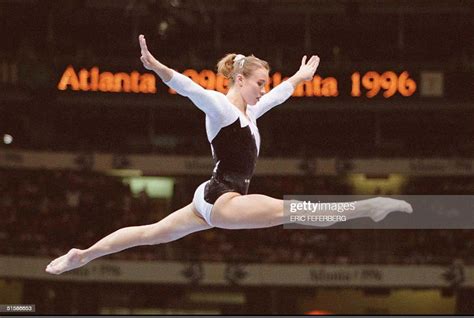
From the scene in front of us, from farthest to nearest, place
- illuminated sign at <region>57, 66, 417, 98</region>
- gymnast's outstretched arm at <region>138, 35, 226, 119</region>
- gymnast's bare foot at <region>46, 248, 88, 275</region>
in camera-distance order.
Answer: illuminated sign at <region>57, 66, 417, 98</region> → gymnast's bare foot at <region>46, 248, 88, 275</region> → gymnast's outstretched arm at <region>138, 35, 226, 119</region>

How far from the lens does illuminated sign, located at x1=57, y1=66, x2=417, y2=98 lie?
17828 mm

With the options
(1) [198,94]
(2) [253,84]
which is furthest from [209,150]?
(1) [198,94]

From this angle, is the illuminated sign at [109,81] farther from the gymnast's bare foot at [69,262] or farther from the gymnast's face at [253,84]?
the gymnast's face at [253,84]

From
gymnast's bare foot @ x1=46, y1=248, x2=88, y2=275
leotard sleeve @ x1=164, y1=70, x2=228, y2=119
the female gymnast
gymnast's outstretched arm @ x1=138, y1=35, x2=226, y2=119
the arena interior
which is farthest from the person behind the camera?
the arena interior

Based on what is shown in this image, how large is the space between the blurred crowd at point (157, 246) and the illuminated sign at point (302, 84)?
2.16m

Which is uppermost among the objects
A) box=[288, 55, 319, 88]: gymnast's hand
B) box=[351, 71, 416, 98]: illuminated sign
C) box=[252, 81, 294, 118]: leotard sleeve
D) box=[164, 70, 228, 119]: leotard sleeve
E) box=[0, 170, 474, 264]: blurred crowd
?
box=[351, 71, 416, 98]: illuminated sign

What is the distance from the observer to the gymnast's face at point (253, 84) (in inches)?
250

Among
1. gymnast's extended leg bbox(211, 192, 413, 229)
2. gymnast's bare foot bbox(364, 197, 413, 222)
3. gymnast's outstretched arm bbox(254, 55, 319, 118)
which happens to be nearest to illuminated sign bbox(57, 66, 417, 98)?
gymnast's outstretched arm bbox(254, 55, 319, 118)

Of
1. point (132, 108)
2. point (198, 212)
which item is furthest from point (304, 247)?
point (198, 212)

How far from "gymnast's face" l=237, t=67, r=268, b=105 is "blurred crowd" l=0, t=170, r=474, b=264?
36.7ft

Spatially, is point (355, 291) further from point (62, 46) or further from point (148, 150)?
point (62, 46)

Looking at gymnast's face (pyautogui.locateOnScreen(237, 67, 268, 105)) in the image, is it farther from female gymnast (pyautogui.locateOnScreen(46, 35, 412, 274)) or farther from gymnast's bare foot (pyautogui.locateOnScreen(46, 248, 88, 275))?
gymnast's bare foot (pyautogui.locateOnScreen(46, 248, 88, 275))

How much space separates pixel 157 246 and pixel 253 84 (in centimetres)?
1144

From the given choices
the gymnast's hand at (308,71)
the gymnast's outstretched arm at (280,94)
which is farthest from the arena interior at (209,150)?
the gymnast's outstretched arm at (280,94)
